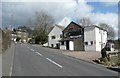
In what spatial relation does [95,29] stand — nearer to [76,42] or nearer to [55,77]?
[76,42]

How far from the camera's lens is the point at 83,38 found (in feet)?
174

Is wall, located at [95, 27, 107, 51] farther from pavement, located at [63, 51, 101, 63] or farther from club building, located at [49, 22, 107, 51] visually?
pavement, located at [63, 51, 101, 63]

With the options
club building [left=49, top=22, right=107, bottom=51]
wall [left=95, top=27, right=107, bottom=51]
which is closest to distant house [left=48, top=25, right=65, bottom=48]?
club building [left=49, top=22, right=107, bottom=51]

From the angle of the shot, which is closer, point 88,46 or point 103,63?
point 103,63

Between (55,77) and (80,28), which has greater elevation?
(80,28)

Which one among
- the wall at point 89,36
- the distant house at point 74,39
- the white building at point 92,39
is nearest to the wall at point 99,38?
the white building at point 92,39

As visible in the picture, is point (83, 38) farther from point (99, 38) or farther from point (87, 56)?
point (87, 56)

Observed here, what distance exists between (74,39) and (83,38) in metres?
2.87

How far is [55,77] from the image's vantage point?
11.8 metres

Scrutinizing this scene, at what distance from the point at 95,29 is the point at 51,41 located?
66.0 ft

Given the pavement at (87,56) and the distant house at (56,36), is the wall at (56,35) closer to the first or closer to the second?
the distant house at (56,36)

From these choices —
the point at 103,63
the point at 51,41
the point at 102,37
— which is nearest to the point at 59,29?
the point at 51,41

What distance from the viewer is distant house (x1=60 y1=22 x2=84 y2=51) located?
53.6 meters

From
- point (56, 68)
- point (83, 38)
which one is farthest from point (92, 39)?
point (56, 68)
